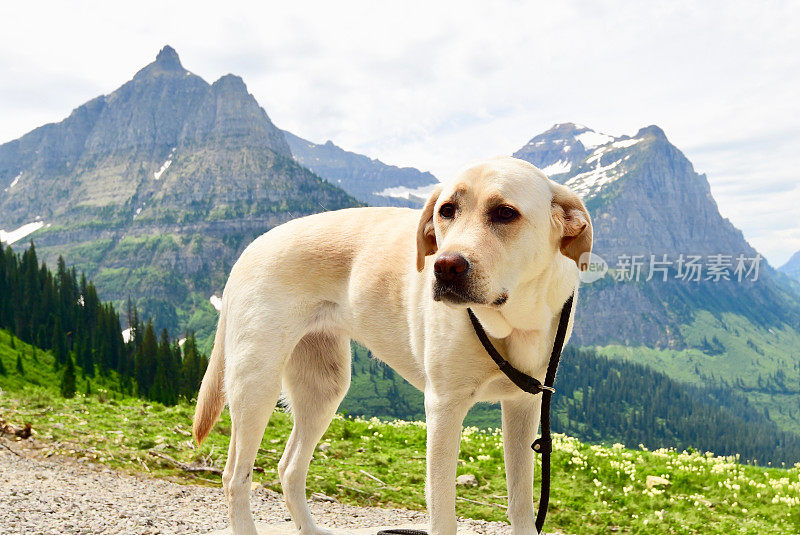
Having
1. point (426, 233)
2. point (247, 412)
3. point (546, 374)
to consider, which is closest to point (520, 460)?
point (546, 374)

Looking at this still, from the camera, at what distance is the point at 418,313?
4.81 m

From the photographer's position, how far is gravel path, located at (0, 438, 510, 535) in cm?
752

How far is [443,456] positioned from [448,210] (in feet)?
6.13

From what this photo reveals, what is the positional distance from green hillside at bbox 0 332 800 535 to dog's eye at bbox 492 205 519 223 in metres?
7.35

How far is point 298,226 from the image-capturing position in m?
5.91

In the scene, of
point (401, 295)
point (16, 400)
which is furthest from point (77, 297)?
point (401, 295)

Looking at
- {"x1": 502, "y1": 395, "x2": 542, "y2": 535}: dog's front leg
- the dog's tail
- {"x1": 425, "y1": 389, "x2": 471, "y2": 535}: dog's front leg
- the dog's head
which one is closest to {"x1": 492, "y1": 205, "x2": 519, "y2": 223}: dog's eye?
the dog's head

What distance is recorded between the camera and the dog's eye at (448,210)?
3.99 m

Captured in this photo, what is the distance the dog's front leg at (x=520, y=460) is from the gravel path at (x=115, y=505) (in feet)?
11.3

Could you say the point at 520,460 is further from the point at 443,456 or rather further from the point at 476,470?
the point at 476,470

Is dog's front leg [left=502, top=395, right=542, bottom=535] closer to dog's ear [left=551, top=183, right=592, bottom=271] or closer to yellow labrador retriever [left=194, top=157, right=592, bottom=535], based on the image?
yellow labrador retriever [left=194, top=157, right=592, bottom=535]

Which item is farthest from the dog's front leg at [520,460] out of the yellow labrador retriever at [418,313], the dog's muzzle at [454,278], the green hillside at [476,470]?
the green hillside at [476,470]

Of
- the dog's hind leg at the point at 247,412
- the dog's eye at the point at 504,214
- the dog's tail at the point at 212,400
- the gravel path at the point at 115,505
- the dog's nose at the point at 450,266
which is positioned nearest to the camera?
the dog's nose at the point at 450,266

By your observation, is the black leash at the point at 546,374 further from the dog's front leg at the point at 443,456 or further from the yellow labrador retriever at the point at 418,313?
the dog's front leg at the point at 443,456
